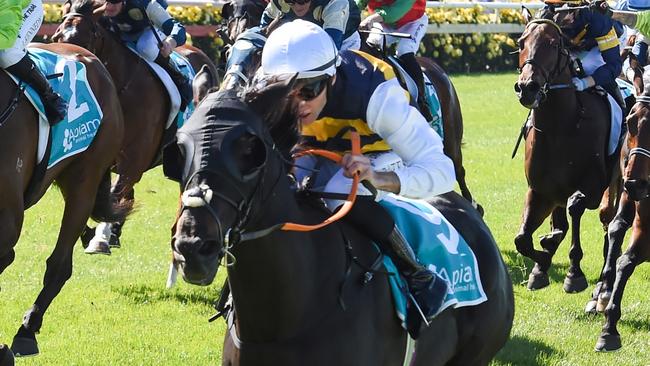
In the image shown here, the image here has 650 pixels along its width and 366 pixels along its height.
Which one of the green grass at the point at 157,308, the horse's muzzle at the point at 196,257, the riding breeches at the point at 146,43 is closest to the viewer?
the horse's muzzle at the point at 196,257

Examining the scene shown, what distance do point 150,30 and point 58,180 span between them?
8.52 feet

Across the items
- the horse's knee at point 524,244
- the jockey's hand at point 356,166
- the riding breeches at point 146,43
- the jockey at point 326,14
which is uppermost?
the jockey's hand at point 356,166

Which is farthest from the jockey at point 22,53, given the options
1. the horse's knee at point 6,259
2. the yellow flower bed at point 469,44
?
the yellow flower bed at point 469,44

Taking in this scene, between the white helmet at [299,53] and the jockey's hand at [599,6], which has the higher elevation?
the white helmet at [299,53]

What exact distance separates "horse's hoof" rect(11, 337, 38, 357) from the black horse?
116 inches

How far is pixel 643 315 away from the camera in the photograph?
780cm

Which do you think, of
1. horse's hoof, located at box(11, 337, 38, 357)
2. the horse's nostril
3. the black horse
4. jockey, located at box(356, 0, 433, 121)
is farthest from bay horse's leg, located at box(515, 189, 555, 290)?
the horse's nostril

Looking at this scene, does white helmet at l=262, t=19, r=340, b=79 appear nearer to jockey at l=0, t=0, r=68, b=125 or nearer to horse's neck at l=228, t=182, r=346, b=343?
horse's neck at l=228, t=182, r=346, b=343

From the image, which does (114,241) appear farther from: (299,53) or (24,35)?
(299,53)

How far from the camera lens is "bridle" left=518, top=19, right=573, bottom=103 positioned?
8.20 meters

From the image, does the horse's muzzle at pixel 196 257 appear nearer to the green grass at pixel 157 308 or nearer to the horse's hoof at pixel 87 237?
the green grass at pixel 157 308

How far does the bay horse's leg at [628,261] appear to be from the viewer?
22.9 ft

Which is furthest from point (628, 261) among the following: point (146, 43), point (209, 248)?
point (209, 248)

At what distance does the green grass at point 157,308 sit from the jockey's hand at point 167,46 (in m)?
1.42
